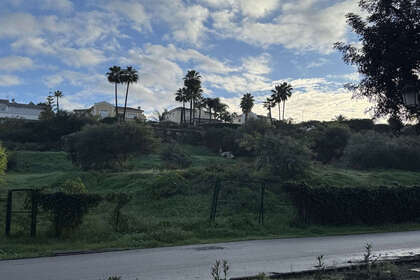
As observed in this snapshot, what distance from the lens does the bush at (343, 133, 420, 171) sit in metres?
43.0

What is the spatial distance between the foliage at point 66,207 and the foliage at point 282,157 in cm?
1487

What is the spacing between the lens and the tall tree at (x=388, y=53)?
7.74m

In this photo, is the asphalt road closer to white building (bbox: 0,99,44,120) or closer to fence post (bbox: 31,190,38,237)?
fence post (bbox: 31,190,38,237)

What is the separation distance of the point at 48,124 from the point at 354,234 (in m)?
57.8

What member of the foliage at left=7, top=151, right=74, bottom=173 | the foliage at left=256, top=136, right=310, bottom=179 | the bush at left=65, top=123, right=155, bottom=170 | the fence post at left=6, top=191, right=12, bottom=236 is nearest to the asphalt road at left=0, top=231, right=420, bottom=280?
the fence post at left=6, top=191, right=12, bottom=236

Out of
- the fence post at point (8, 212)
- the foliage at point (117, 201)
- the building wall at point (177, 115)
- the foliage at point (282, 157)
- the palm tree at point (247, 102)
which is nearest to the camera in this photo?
the fence post at point (8, 212)

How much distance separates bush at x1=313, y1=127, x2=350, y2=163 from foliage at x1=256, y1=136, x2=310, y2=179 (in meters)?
33.4

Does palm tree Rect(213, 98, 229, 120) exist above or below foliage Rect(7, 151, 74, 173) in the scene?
above

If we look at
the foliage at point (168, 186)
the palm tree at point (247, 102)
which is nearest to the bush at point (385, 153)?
the foliage at point (168, 186)

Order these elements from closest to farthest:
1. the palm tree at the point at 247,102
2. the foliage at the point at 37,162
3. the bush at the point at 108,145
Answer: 1. the bush at the point at 108,145
2. the foliage at the point at 37,162
3. the palm tree at the point at 247,102

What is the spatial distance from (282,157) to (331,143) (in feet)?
117

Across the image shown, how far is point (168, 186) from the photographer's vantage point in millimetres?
21641

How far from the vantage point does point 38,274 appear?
747 cm

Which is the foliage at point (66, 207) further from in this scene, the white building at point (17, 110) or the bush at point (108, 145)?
the white building at point (17, 110)
